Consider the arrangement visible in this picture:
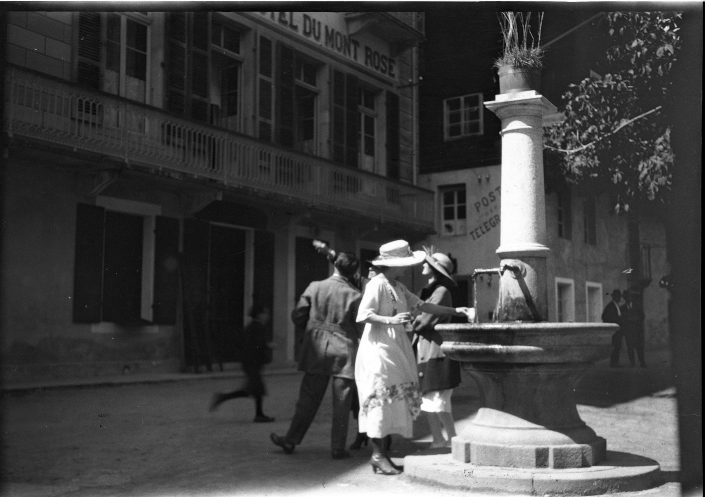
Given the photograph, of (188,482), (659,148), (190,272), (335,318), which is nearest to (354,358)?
(335,318)

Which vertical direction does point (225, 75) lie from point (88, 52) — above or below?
above

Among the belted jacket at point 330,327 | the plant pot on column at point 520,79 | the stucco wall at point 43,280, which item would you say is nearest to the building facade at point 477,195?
the stucco wall at point 43,280

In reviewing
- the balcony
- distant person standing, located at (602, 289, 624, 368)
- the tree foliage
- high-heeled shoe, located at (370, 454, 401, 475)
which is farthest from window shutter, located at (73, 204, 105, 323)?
distant person standing, located at (602, 289, 624, 368)

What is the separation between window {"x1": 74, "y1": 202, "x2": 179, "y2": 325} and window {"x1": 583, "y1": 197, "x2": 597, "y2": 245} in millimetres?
11861

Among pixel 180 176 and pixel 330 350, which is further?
pixel 180 176

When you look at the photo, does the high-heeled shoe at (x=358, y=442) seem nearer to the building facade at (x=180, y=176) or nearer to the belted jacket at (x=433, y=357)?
the belted jacket at (x=433, y=357)

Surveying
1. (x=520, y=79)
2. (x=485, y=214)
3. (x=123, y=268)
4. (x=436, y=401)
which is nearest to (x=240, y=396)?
(x=436, y=401)

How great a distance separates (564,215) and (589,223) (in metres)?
1.01

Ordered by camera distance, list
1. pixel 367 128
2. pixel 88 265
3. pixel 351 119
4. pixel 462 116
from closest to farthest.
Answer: pixel 88 265 < pixel 351 119 < pixel 367 128 < pixel 462 116

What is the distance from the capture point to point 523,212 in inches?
223

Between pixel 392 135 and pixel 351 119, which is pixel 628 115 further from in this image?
pixel 392 135

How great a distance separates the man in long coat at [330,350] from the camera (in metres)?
6.25

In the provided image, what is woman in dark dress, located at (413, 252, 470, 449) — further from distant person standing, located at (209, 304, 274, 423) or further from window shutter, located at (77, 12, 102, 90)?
window shutter, located at (77, 12, 102, 90)

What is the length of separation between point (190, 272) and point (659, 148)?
8792 millimetres
